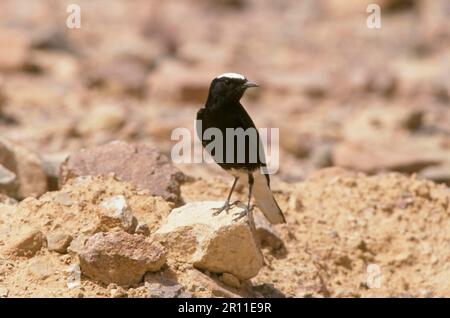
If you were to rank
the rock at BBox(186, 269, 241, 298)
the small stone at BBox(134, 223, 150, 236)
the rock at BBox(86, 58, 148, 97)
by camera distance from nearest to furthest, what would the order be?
1. the rock at BBox(186, 269, 241, 298)
2. the small stone at BBox(134, 223, 150, 236)
3. the rock at BBox(86, 58, 148, 97)

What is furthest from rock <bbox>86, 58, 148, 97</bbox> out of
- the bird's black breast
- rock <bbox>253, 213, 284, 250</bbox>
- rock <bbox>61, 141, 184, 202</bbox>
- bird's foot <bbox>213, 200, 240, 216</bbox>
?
bird's foot <bbox>213, 200, 240, 216</bbox>

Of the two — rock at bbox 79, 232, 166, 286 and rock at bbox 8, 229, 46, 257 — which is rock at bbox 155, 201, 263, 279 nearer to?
rock at bbox 79, 232, 166, 286

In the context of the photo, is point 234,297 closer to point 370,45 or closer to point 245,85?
point 245,85

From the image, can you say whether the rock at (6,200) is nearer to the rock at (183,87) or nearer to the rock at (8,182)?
the rock at (8,182)

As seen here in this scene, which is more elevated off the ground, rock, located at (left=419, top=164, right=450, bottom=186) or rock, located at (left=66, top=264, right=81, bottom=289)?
rock, located at (left=66, top=264, right=81, bottom=289)

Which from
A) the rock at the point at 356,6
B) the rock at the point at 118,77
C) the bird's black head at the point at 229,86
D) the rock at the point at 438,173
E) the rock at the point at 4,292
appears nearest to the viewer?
the rock at the point at 4,292

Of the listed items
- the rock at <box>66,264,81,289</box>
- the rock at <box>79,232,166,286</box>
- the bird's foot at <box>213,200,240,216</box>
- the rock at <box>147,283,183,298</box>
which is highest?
the bird's foot at <box>213,200,240,216</box>

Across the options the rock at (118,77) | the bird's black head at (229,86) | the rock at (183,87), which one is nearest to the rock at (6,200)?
the bird's black head at (229,86)
